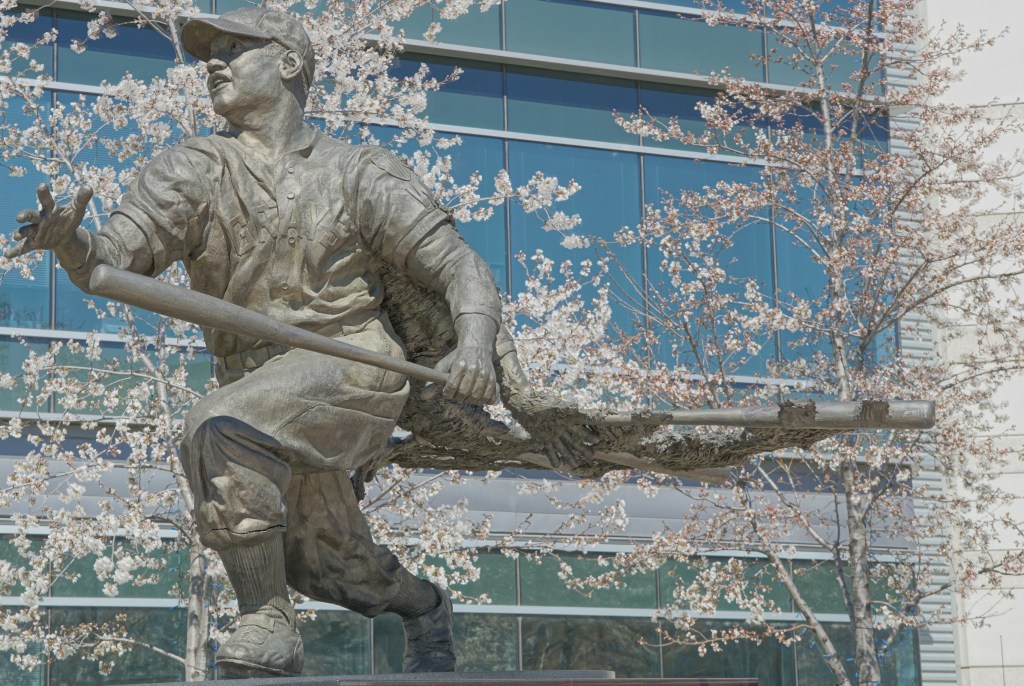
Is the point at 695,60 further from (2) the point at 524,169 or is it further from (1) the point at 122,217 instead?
(1) the point at 122,217

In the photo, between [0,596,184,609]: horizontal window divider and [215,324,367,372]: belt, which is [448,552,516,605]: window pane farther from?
[215,324,367,372]: belt

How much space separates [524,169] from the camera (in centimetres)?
1812

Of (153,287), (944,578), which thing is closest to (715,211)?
(944,578)

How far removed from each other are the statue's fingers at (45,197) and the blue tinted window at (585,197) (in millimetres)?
12686

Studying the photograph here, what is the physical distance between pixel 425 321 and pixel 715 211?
383 inches

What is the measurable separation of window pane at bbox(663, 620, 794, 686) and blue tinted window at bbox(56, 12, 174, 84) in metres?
7.90

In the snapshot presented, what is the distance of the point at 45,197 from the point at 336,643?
11924 millimetres

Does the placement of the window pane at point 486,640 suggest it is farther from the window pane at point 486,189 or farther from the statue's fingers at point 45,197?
the statue's fingers at point 45,197

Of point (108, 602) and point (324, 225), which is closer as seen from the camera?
point (324, 225)

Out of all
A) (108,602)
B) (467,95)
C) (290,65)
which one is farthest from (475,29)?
(290,65)

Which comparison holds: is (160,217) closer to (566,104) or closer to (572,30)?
(566,104)

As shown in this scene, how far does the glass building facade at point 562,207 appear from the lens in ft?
→ 51.4

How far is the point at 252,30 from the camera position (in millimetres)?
5457

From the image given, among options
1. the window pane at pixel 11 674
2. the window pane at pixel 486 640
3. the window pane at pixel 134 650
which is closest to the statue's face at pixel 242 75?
the window pane at pixel 134 650
